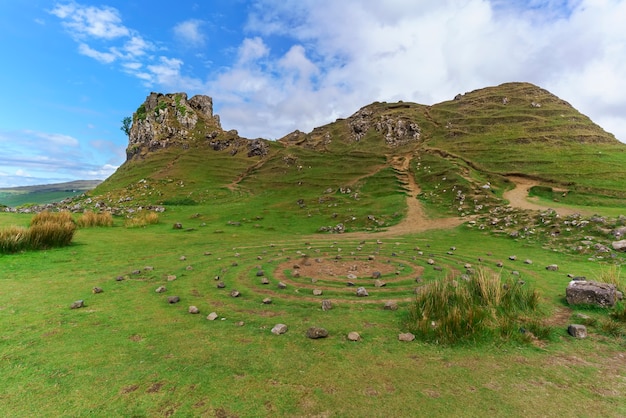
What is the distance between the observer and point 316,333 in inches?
261

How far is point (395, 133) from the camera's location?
72.6 metres

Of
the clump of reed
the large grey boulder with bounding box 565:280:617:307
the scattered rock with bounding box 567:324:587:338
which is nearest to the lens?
the scattered rock with bounding box 567:324:587:338

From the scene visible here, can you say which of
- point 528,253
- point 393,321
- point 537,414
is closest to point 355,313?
point 393,321

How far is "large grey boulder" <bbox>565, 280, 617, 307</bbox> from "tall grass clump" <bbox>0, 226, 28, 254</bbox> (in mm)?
22794

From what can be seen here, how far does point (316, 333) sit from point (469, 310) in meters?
3.61

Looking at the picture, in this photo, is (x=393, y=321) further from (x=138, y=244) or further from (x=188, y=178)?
(x=188, y=178)

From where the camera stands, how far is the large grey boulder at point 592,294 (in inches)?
315

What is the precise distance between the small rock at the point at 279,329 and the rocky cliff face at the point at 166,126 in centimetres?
8723

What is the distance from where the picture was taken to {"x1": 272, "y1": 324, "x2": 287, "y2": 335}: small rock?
6.86 meters

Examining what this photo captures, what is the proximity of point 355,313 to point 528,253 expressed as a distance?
1423cm

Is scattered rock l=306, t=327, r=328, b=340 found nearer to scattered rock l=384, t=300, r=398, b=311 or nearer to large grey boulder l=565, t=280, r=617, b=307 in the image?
scattered rock l=384, t=300, r=398, b=311

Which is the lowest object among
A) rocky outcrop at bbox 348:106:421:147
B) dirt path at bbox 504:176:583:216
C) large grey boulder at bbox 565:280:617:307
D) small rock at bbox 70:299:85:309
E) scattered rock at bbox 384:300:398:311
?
scattered rock at bbox 384:300:398:311

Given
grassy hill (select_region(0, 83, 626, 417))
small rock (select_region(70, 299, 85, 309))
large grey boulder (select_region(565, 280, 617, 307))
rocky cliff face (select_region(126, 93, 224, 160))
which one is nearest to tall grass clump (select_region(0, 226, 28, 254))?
grassy hill (select_region(0, 83, 626, 417))

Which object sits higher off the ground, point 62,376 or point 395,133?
point 395,133
